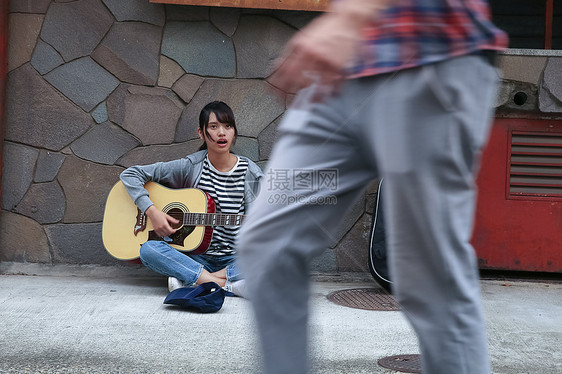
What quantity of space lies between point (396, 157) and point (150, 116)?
341 cm

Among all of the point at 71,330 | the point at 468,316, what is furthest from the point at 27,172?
the point at 468,316

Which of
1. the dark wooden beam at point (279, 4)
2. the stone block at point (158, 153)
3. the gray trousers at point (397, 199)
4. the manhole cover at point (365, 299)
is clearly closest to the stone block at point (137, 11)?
the dark wooden beam at point (279, 4)

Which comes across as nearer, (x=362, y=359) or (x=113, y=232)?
(x=362, y=359)

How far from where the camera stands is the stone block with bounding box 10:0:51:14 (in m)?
4.24

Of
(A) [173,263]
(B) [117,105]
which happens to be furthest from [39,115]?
(A) [173,263]

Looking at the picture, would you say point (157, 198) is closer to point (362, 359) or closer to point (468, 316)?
point (362, 359)

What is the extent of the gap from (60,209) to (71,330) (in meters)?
1.60

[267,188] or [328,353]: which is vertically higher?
[267,188]

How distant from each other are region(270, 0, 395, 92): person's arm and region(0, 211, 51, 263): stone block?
3.63 m

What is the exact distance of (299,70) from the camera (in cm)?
105

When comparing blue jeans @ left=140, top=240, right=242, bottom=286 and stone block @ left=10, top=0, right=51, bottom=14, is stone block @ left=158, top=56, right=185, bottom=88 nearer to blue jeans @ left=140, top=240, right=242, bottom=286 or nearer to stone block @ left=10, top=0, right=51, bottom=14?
stone block @ left=10, top=0, right=51, bottom=14

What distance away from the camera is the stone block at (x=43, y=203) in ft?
14.1

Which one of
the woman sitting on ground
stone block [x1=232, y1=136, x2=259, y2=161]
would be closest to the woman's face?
the woman sitting on ground

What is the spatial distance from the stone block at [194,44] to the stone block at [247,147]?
53cm
